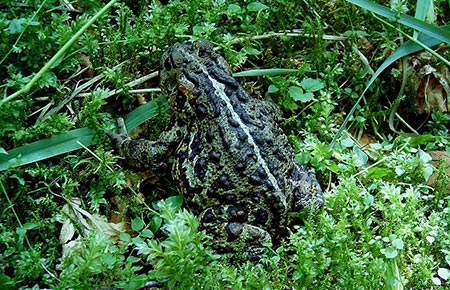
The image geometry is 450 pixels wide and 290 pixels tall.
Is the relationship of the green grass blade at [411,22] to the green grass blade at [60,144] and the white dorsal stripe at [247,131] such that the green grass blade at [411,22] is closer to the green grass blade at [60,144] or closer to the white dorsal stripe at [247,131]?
the white dorsal stripe at [247,131]

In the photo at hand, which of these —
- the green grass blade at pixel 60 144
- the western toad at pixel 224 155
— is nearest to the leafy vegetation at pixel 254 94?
the green grass blade at pixel 60 144

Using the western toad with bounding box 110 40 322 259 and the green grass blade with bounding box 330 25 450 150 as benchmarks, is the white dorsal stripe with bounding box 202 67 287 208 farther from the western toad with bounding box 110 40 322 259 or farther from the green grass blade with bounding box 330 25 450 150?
the green grass blade with bounding box 330 25 450 150

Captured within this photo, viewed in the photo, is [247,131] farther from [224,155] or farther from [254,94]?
[254,94]

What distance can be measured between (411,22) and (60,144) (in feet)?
8.66

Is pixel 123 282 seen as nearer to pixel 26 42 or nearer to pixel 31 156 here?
pixel 31 156

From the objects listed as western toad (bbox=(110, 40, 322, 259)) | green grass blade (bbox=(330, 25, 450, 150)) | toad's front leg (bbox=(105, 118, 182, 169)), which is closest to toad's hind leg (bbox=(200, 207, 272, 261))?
western toad (bbox=(110, 40, 322, 259))

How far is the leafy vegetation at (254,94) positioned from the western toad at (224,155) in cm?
13

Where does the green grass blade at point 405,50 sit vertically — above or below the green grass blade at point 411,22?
below

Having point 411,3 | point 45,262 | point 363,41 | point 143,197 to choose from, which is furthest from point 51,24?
point 411,3

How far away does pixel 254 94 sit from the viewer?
4.52 m

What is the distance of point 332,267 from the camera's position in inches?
136

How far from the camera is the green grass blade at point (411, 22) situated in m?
4.28

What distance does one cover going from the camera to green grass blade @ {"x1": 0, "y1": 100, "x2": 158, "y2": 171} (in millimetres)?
3744

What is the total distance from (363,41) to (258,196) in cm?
183
